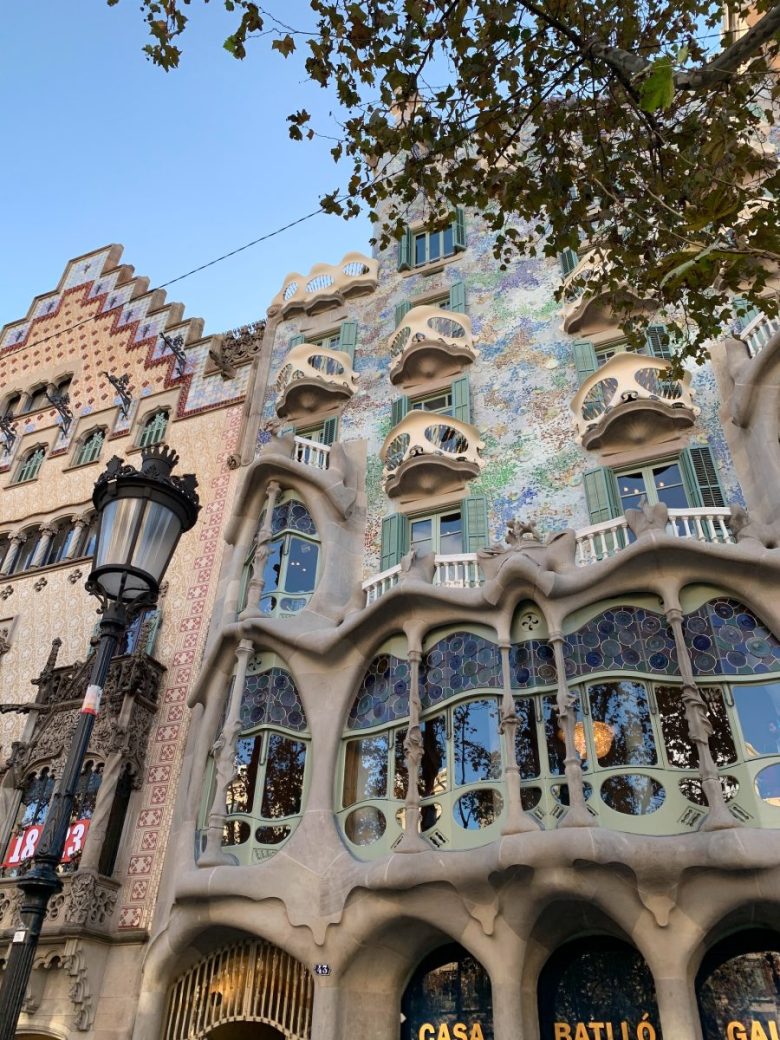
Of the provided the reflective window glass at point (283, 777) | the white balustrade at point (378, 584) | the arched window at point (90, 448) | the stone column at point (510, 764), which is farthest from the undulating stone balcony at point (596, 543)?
the arched window at point (90, 448)

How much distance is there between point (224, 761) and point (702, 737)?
6614 mm

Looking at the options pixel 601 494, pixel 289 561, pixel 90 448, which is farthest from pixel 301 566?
pixel 90 448

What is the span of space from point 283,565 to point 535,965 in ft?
24.0

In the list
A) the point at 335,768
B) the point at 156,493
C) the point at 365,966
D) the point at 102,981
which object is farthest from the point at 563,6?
→ the point at 102,981

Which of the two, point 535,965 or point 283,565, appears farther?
point 283,565

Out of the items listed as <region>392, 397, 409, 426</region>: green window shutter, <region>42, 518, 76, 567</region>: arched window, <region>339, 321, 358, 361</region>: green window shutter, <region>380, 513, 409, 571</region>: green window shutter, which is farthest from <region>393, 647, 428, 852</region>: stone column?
<region>42, 518, 76, 567</region>: arched window

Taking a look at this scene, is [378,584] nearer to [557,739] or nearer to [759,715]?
[557,739]

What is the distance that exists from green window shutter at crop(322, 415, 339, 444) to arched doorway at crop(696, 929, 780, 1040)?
11.2 meters

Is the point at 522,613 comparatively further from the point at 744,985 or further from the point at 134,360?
the point at 134,360

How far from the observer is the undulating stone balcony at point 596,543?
10953 millimetres

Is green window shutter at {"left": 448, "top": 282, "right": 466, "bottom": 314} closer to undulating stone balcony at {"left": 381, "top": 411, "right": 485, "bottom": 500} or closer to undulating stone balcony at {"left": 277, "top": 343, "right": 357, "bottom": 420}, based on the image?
undulating stone balcony at {"left": 277, "top": 343, "right": 357, "bottom": 420}

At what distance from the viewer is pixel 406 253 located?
19.4m

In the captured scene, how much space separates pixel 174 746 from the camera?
45.8 ft

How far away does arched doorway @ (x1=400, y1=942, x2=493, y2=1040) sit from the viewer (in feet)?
33.8
